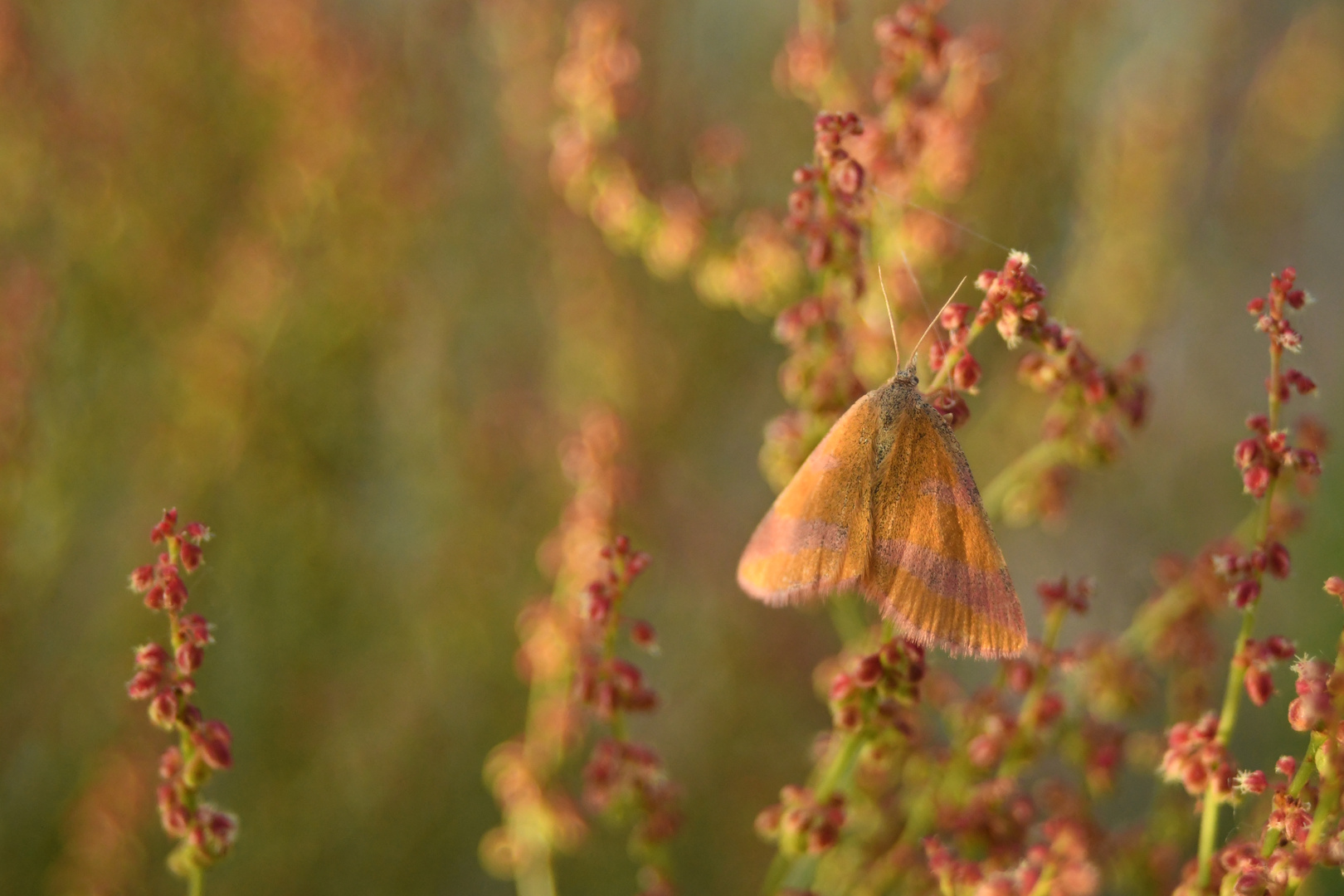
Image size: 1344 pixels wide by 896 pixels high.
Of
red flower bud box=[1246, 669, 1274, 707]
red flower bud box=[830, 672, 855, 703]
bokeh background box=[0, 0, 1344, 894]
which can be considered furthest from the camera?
bokeh background box=[0, 0, 1344, 894]

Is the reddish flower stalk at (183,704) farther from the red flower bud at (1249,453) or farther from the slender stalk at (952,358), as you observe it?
the red flower bud at (1249,453)

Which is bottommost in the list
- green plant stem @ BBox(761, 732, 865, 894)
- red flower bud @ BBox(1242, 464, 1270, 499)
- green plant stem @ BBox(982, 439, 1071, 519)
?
green plant stem @ BBox(761, 732, 865, 894)

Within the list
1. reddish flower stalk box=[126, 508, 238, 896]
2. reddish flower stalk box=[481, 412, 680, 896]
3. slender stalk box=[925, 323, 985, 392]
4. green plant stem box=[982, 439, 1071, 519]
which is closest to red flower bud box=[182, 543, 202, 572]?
reddish flower stalk box=[126, 508, 238, 896]

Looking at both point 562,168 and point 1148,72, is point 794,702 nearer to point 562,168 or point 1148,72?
point 562,168

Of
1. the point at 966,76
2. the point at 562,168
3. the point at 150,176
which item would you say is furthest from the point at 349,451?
the point at 966,76

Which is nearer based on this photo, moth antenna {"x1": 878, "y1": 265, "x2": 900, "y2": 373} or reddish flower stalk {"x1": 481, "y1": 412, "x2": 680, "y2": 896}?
reddish flower stalk {"x1": 481, "y1": 412, "x2": 680, "y2": 896}

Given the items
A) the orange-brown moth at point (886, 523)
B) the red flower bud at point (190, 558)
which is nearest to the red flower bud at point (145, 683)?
the red flower bud at point (190, 558)

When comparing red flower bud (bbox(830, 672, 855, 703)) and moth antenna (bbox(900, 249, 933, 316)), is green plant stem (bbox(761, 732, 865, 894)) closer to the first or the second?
red flower bud (bbox(830, 672, 855, 703))
